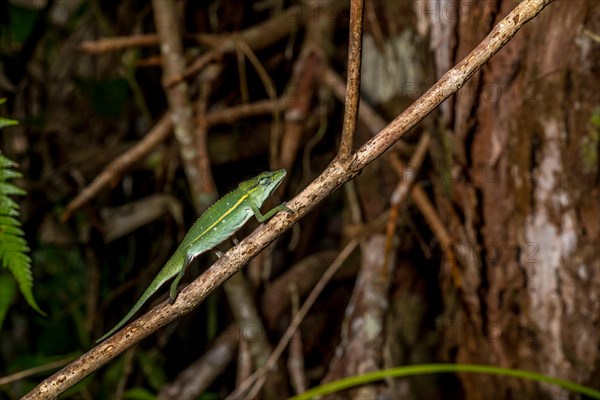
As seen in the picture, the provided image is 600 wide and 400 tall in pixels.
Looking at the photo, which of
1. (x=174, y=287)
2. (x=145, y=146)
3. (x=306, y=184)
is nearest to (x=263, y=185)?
(x=174, y=287)

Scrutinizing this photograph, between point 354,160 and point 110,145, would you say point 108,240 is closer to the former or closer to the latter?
point 110,145

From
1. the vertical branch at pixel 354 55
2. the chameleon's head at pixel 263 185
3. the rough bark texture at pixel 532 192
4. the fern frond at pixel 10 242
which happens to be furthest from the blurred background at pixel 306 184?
the vertical branch at pixel 354 55

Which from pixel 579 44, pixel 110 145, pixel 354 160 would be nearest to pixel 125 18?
pixel 110 145

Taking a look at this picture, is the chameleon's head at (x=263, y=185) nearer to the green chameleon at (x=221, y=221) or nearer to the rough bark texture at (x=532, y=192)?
the green chameleon at (x=221, y=221)

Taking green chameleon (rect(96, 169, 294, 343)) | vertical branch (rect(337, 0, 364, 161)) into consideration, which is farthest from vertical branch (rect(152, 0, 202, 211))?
vertical branch (rect(337, 0, 364, 161))

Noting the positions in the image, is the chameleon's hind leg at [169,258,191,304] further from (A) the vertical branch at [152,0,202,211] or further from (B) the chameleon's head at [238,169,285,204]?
(A) the vertical branch at [152,0,202,211]
